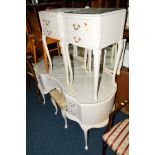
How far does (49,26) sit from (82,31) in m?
0.50

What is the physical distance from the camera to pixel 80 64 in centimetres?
216

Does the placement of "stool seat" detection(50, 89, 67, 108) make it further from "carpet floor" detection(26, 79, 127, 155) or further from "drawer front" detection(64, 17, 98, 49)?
"drawer front" detection(64, 17, 98, 49)

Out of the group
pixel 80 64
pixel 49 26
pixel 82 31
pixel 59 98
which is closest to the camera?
pixel 82 31

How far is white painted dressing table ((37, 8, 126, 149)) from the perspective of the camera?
120 cm

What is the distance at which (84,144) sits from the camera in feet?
6.04

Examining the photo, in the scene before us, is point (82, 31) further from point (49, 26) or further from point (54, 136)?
point (54, 136)

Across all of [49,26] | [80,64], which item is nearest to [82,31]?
[49,26]

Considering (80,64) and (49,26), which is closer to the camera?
(49,26)

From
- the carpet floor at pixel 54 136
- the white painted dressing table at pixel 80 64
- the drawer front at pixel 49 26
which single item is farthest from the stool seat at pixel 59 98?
the drawer front at pixel 49 26

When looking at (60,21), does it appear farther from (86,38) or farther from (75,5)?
(75,5)

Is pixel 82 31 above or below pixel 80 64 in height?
above

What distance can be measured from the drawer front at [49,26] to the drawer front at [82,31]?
0.57 feet

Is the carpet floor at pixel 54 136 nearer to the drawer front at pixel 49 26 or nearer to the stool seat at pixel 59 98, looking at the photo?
Result: the stool seat at pixel 59 98
